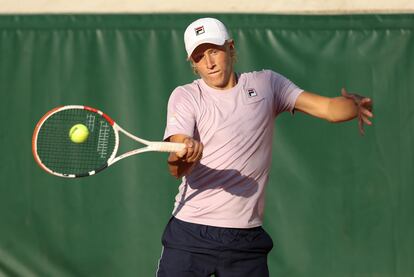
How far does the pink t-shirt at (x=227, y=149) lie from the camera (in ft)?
14.5

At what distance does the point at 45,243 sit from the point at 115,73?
4.85 feet

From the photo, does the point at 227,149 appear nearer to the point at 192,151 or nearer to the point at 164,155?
the point at 192,151

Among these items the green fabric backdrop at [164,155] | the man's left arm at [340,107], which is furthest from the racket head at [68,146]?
the man's left arm at [340,107]

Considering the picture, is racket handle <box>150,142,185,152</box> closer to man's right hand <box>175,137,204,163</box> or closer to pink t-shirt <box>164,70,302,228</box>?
man's right hand <box>175,137,204,163</box>

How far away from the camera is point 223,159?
444 cm

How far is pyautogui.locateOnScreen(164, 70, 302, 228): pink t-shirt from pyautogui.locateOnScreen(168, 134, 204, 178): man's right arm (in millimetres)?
168

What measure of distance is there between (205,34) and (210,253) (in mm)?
1087

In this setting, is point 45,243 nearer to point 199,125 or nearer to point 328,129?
point 328,129

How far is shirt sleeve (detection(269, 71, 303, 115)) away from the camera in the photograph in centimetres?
460

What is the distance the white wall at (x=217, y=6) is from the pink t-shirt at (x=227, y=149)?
2.85 m

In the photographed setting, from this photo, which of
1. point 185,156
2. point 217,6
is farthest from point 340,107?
point 217,6

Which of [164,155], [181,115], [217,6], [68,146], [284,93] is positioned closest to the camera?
[181,115]

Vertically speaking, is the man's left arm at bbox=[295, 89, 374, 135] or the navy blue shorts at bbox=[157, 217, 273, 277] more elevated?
the man's left arm at bbox=[295, 89, 374, 135]

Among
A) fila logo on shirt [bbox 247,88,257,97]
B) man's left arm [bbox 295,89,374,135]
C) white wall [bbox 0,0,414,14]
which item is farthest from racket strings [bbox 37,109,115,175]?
man's left arm [bbox 295,89,374,135]
